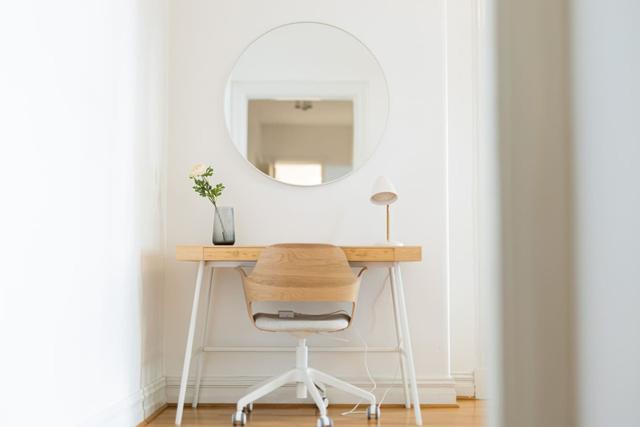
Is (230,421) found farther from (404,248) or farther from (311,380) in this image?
(404,248)

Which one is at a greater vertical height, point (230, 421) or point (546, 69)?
point (546, 69)

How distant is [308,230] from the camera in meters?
3.31

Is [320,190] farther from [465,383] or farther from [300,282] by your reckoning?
[465,383]

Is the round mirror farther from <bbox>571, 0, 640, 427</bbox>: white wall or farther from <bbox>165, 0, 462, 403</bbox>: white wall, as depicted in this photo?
<bbox>571, 0, 640, 427</bbox>: white wall

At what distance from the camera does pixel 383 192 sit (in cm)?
304

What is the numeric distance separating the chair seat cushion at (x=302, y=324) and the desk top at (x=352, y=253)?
10.6 inches

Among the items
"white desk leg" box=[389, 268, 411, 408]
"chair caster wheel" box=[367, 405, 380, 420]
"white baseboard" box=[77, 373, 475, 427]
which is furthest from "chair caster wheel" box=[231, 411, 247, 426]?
"white desk leg" box=[389, 268, 411, 408]

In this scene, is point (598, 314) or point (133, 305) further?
point (133, 305)

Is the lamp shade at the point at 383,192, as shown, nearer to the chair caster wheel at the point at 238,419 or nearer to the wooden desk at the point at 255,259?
the wooden desk at the point at 255,259

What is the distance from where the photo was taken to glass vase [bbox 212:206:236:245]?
3.08 meters

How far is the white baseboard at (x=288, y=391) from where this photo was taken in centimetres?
317

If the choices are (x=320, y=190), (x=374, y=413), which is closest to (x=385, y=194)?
(x=320, y=190)

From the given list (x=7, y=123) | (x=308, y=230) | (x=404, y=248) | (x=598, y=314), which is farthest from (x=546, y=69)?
(x=308, y=230)

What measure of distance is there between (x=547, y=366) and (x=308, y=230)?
9.58ft
